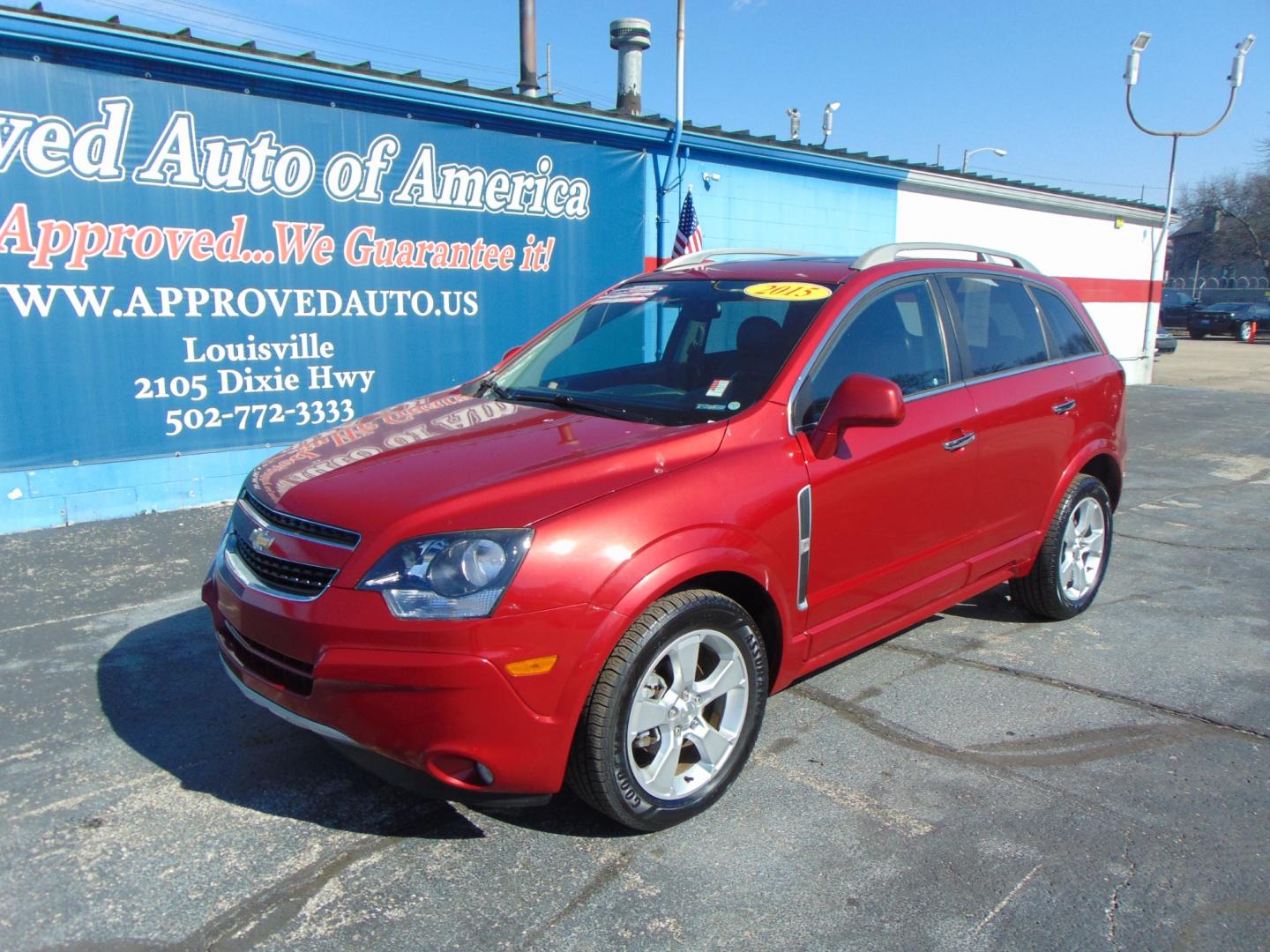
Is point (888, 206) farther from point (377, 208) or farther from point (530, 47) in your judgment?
point (377, 208)

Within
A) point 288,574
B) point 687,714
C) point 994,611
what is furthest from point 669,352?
point 994,611

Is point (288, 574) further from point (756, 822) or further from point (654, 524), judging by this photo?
point (756, 822)

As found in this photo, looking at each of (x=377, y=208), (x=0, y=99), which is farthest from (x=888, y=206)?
(x=0, y=99)

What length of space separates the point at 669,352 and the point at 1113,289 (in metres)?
17.5

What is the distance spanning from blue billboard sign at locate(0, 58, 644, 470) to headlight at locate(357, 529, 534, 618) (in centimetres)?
552

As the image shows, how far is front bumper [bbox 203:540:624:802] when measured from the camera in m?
2.57

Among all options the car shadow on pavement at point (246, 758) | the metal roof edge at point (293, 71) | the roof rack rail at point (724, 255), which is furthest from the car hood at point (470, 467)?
the metal roof edge at point (293, 71)

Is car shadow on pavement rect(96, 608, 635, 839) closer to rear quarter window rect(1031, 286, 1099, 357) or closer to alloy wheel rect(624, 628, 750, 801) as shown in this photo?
alloy wheel rect(624, 628, 750, 801)

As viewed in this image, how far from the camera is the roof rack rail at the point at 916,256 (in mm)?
3996

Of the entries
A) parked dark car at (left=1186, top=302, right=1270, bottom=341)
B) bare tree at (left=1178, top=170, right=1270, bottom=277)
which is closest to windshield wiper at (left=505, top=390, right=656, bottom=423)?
parked dark car at (left=1186, top=302, right=1270, bottom=341)

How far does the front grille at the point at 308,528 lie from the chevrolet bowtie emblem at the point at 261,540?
1.6 inches

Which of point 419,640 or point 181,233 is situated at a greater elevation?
point 181,233

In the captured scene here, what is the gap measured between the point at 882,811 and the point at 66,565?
5.16 metres

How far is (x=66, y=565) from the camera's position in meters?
5.91
